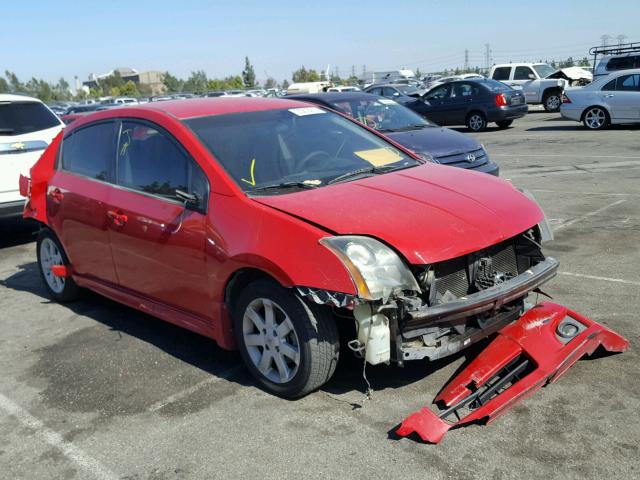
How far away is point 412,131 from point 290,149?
5291mm

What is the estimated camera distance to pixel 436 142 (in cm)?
916

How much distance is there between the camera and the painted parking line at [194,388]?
403cm

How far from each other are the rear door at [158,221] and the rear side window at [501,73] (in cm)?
2449

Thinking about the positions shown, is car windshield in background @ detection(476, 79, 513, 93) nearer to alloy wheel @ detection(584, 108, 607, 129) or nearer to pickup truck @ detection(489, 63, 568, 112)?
alloy wheel @ detection(584, 108, 607, 129)

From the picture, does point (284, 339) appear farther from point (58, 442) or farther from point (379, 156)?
point (379, 156)

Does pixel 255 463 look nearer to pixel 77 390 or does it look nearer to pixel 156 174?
pixel 77 390

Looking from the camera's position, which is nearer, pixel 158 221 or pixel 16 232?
pixel 158 221

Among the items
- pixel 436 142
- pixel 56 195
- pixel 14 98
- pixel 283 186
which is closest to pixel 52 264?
pixel 56 195

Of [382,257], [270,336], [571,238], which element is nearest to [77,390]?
[270,336]

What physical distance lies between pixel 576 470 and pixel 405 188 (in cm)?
192

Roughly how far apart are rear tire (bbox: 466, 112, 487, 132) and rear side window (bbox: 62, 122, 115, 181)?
1624 cm

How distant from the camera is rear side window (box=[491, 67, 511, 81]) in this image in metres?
27.1

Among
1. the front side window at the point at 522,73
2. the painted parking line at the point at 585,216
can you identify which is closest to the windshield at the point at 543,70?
the front side window at the point at 522,73

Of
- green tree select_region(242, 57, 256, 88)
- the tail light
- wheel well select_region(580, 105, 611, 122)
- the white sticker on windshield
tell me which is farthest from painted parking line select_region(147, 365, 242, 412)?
green tree select_region(242, 57, 256, 88)
